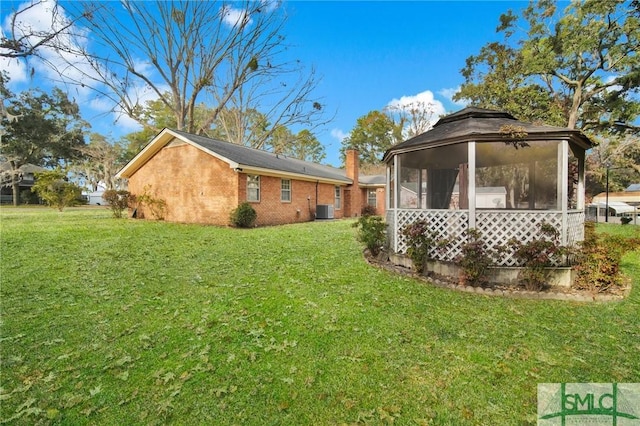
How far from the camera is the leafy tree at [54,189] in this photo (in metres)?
18.3

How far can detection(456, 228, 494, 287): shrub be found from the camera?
6027 millimetres

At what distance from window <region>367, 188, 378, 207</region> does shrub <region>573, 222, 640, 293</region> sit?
2087cm

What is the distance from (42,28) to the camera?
24.6 ft

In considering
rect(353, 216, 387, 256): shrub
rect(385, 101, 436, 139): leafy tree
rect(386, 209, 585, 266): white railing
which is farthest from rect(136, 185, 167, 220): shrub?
rect(385, 101, 436, 139): leafy tree

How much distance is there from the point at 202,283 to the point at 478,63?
82.8 ft

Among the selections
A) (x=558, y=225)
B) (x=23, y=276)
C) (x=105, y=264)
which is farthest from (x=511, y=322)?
(x=23, y=276)

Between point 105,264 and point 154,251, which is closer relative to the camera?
point 105,264

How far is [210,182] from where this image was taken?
593 inches

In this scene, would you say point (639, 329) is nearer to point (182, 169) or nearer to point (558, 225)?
point (558, 225)

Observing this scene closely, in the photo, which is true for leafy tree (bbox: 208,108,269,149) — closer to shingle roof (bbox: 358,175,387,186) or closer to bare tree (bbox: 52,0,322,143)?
bare tree (bbox: 52,0,322,143)

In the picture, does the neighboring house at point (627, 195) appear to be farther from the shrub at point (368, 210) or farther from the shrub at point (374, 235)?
the shrub at point (374, 235)

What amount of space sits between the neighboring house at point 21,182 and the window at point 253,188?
27640 mm

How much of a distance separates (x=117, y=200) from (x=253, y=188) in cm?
797

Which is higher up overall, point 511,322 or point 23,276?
point 23,276
